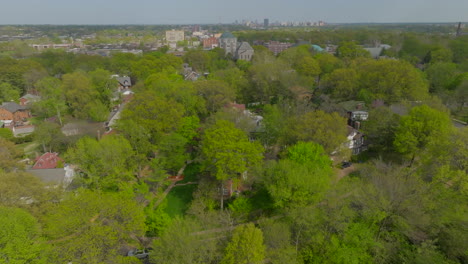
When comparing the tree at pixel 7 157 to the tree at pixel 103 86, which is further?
the tree at pixel 103 86

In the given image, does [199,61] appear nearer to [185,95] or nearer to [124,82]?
[124,82]

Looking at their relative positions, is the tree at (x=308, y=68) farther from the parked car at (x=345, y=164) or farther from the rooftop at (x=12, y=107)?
the rooftop at (x=12, y=107)

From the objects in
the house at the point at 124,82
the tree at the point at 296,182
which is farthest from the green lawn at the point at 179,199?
the house at the point at 124,82

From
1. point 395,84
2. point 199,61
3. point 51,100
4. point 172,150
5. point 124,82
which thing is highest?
point 199,61

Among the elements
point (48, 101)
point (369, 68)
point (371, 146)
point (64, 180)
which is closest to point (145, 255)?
point (64, 180)

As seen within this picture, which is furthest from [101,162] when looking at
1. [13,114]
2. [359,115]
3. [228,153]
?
[13,114]

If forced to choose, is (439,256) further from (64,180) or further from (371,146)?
(64,180)

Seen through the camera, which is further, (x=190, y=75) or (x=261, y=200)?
(x=190, y=75)
